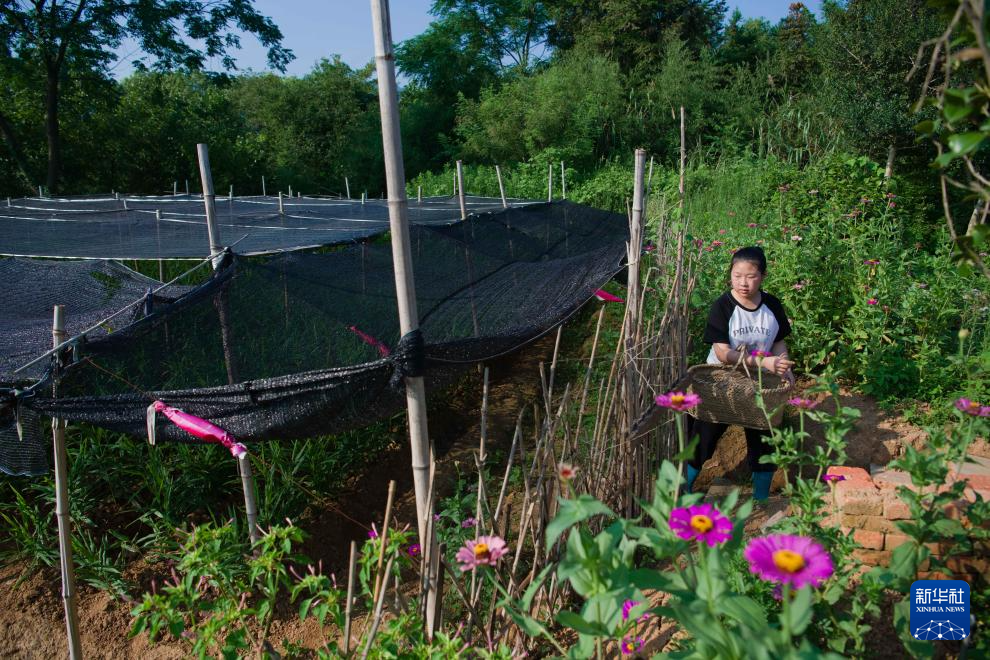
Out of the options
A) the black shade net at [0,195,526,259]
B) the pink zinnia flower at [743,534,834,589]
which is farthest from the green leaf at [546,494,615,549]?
the black shade net at [0,195,526,259]

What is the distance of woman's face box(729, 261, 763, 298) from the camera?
2.47 metres

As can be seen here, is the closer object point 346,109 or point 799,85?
point 799,85

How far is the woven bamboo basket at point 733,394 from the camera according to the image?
2389mm

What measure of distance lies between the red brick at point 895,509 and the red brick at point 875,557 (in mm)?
106

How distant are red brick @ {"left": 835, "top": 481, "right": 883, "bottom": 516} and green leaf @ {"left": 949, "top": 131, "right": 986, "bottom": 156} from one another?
4.05ft

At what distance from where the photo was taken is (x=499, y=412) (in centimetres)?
392

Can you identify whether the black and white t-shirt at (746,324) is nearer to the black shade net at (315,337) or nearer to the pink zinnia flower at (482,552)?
the black shade net at (315,337)

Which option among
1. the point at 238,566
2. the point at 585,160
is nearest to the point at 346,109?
the point at 585,160

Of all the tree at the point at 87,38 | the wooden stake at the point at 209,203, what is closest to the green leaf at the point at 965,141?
the wooden stake at the point at 209,203

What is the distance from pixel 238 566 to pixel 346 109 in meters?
19.0

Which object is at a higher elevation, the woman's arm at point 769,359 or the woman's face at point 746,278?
the woman's face at point 746,278

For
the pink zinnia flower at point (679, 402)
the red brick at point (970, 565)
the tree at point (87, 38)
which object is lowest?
Answer: the red brick at point (970, 565)

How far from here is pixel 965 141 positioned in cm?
82

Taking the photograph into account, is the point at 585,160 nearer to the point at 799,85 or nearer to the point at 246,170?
the point at 799,85
